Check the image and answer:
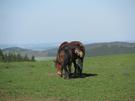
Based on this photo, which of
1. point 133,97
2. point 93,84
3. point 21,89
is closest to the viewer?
point 133,97

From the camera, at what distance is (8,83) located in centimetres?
1961

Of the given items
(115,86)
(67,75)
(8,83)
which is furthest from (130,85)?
(8,83)

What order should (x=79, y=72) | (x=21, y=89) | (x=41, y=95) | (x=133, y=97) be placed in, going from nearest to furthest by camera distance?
(x=133, y=97) → (x=41, y=95) → (x=21, y=89) → (x=79, y=72)

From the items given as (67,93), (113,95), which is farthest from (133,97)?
(67,93)

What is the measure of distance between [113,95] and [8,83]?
25.0 feet

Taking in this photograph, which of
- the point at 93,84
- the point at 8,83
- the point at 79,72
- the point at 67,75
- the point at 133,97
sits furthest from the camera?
the point at 79,72

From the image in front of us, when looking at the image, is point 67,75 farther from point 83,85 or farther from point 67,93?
point 67,93

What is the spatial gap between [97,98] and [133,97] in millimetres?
1566

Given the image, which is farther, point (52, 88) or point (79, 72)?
point (79, 72)

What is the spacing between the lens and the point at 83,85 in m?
18.1

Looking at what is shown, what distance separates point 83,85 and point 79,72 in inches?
206

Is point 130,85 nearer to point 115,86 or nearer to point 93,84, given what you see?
point 115,86

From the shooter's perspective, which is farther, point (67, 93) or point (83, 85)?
point (83, 85)

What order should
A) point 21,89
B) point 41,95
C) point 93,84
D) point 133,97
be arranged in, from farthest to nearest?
point 93,84 < point 21,89 < point 41,95 < point 133,97
